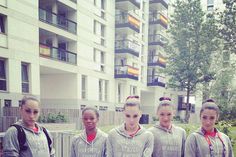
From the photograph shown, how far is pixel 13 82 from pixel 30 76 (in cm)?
179

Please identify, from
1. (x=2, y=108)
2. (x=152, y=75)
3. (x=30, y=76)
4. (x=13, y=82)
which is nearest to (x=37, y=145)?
A: (x=2, y=108)

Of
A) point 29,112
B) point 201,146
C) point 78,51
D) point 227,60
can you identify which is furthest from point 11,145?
point 227,60

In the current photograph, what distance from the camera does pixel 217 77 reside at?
1069 inches

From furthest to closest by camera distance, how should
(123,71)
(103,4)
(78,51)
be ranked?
(123,71) < (103,4) < (78,51)

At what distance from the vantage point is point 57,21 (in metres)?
21.8

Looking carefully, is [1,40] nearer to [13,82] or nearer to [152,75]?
[13,82]

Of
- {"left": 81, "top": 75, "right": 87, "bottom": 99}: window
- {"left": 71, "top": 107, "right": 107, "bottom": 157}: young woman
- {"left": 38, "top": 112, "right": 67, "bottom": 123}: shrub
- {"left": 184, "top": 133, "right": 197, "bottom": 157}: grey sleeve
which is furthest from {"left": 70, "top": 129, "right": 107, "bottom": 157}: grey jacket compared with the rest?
{"left": 81, "top": 75, "right": 87, "bottom": 99}: window

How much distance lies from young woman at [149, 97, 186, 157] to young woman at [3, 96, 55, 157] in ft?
6.38

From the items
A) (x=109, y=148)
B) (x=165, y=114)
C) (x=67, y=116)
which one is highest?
(x=165, y=114)

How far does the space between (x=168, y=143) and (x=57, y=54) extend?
18.1 metres

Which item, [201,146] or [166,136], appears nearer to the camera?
[201,146]

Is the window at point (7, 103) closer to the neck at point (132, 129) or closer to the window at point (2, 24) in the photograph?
the window at point (2, 24)

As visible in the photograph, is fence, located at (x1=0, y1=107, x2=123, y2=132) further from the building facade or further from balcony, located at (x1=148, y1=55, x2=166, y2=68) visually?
balcony, located at (x1=148, y1=55, x2=166, y2=68)

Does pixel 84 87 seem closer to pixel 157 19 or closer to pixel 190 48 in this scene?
pixel 190 48
